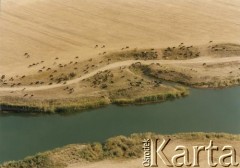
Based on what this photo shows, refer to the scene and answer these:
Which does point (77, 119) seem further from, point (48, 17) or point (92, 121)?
point (48, 17)

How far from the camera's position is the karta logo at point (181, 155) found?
30.0 m

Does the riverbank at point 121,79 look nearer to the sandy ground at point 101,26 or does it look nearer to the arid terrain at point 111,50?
the arid terrain at point 111,50

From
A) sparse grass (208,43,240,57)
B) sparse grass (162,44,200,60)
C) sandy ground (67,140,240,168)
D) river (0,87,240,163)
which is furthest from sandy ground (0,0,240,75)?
sandy ground (67,140,240,168)

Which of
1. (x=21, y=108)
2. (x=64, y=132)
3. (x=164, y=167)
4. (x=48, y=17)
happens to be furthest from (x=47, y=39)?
(x=164, y=167)

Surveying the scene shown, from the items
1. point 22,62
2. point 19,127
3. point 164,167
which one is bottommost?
point 164,167

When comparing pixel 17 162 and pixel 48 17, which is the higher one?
pixel 48 17

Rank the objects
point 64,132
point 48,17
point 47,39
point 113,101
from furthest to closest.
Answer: point 48,17, point 47,39, point 113,101, point 64,132

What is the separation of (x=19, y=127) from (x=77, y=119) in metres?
4.77

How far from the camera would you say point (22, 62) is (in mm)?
41438

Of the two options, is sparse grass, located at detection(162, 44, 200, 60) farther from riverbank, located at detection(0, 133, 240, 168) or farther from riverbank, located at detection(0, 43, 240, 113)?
riverbank, located at detection(0, 133, 240, 168)

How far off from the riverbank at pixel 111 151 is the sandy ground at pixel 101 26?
12182mm

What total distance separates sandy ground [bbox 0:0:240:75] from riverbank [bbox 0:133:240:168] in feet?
40.0

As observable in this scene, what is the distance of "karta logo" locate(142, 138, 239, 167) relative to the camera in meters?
30.0

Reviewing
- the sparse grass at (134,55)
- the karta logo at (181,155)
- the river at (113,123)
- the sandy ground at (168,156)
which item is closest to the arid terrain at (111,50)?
the sparse grass at (134,55)
